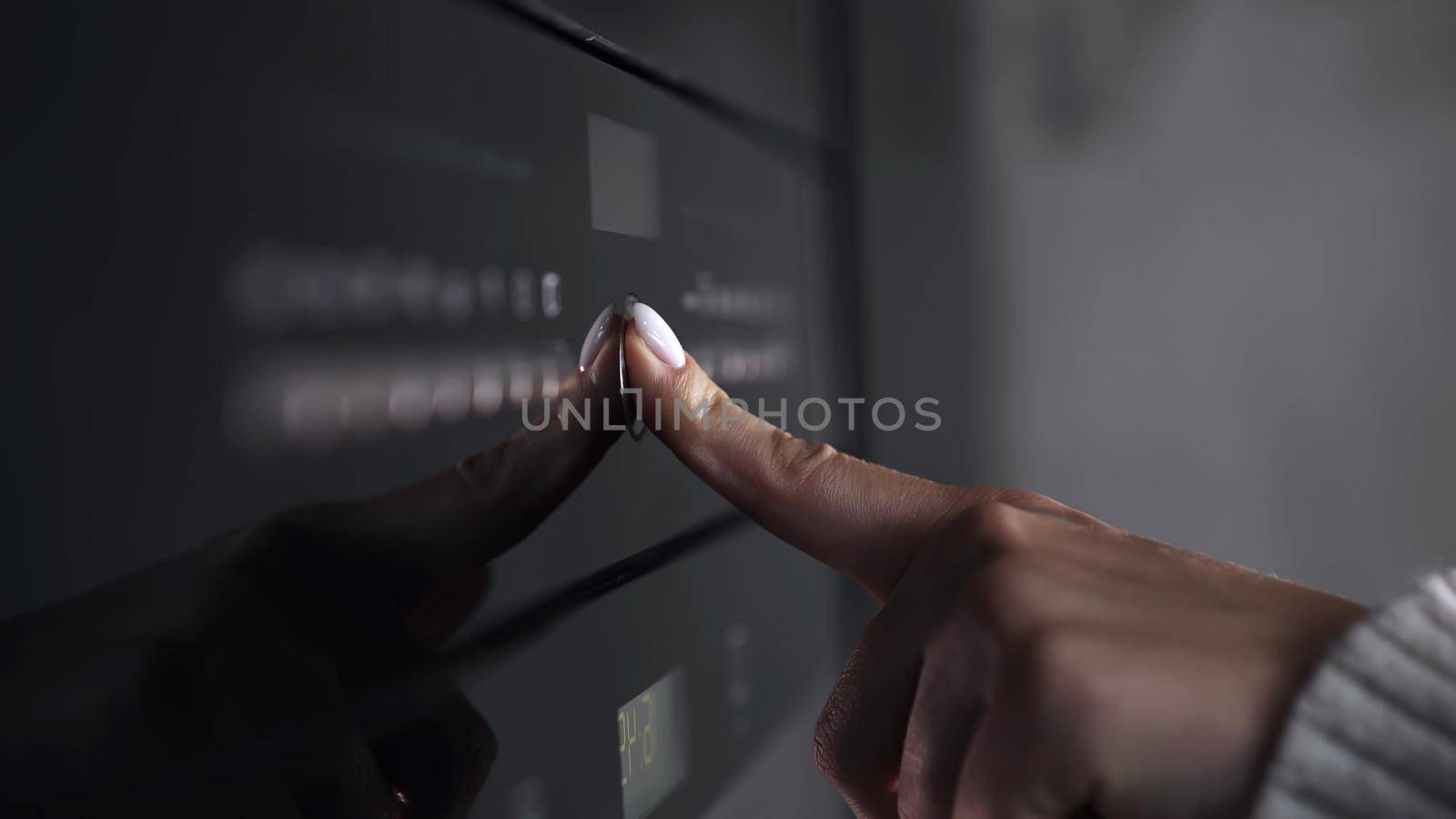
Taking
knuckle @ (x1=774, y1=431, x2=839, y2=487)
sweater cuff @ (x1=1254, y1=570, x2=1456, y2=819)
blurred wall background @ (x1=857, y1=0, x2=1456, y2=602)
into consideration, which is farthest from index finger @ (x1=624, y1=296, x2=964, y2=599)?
blurred wall background @ (x1=857, y1=0, x2=1456, y2=602)

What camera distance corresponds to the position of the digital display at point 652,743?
0.30 metres

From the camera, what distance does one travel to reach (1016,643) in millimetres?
235

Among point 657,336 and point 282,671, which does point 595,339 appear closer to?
point 657,336

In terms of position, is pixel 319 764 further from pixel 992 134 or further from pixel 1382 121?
pixel 1382 121

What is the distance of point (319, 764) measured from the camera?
18cm

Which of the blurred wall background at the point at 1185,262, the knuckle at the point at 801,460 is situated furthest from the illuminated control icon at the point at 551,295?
the blurred wall background at the point at 1185,262

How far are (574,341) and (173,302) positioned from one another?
0.42 feet

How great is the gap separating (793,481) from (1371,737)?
20 cm

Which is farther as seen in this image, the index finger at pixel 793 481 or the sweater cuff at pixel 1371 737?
the index finger at pixel 793 481

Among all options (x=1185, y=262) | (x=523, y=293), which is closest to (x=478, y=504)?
(x=523, y=293)

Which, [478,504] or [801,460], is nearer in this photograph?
[478,504]

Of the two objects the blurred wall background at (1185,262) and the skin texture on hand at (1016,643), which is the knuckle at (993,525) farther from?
the blurred wall background at (1185,262)

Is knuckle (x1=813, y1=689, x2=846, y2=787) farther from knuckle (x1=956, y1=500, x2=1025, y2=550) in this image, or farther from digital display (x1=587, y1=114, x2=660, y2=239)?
digital display (x1=587, y1=114, x2=660, y2=239)

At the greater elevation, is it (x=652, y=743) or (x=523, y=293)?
(x=523, y=293)
